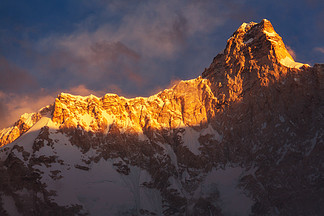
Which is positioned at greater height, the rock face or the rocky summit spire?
the rocky summit spire

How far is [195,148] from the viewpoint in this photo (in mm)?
136375

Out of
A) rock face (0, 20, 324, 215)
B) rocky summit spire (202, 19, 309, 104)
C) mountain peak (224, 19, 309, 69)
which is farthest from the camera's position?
mountain peak (224, 19, 309, 69)

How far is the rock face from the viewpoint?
11000cm

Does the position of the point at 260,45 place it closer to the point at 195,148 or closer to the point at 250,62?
the point at 250,62

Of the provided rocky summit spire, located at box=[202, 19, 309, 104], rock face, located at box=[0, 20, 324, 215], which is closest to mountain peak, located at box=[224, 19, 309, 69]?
rocky summit spire, located at box=[202, 19, 309, 104]

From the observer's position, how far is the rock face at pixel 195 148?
11000cm

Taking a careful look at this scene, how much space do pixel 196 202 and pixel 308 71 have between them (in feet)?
161

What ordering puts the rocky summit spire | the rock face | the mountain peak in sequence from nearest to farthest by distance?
the rock face → the rocky summit spire → the mountain peak

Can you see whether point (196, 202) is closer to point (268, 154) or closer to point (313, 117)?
point (268, 154)

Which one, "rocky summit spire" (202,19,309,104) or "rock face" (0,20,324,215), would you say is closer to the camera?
"rock face" (0,20,324,215)

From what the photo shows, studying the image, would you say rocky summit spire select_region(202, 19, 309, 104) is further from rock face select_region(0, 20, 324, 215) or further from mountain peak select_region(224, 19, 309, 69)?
rock face select_region(0, 20, 324, 215)

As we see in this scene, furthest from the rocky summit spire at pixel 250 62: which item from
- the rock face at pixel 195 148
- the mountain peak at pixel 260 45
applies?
the rock face at pixel 195 148

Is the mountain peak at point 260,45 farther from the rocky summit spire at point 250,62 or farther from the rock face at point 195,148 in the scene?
the rock face at point 195,148

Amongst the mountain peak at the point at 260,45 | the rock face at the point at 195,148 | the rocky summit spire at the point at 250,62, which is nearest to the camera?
the rock face at the point at 195,148
